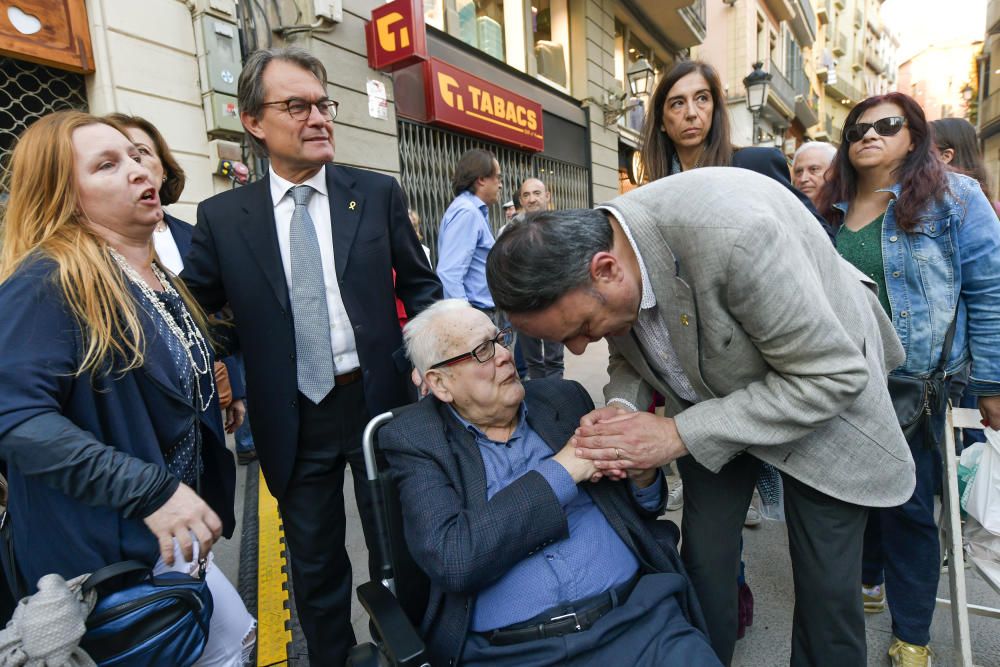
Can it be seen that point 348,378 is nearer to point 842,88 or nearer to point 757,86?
point 757,86

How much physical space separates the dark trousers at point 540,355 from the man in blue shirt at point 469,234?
25.6 inches

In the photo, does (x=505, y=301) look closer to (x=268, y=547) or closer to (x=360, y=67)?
(x=268, y=547)

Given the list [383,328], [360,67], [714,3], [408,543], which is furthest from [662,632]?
[714,3]

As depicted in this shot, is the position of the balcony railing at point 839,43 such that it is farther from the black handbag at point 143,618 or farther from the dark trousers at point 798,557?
the black handbag at point 143,618

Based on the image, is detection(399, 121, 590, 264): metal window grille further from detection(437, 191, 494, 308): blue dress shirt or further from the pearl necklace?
the pearl necklace

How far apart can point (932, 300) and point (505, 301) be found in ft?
4.92

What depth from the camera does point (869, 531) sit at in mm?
2141

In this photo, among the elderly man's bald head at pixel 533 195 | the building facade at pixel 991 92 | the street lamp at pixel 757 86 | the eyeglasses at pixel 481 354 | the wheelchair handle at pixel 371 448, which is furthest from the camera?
the building facade at pixel 991 92

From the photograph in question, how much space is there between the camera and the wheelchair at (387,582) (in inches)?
52.3

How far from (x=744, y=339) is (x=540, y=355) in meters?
3.23

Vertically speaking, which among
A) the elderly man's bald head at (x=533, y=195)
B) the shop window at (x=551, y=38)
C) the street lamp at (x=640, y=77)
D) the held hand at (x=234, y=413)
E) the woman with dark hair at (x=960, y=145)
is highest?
the shop window at (x=551, y=38)

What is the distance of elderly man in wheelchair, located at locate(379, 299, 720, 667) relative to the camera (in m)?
1.36

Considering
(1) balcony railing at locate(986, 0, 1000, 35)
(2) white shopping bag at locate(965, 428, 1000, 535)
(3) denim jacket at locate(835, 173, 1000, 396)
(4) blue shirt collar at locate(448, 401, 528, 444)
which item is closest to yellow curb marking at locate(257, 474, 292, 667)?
(4) blue shirt collar at locate(448, 401, 528, 444)

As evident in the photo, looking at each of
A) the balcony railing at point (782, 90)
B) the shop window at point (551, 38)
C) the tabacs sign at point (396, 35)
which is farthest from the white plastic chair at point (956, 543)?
the balcony railing at point (782, 90)
